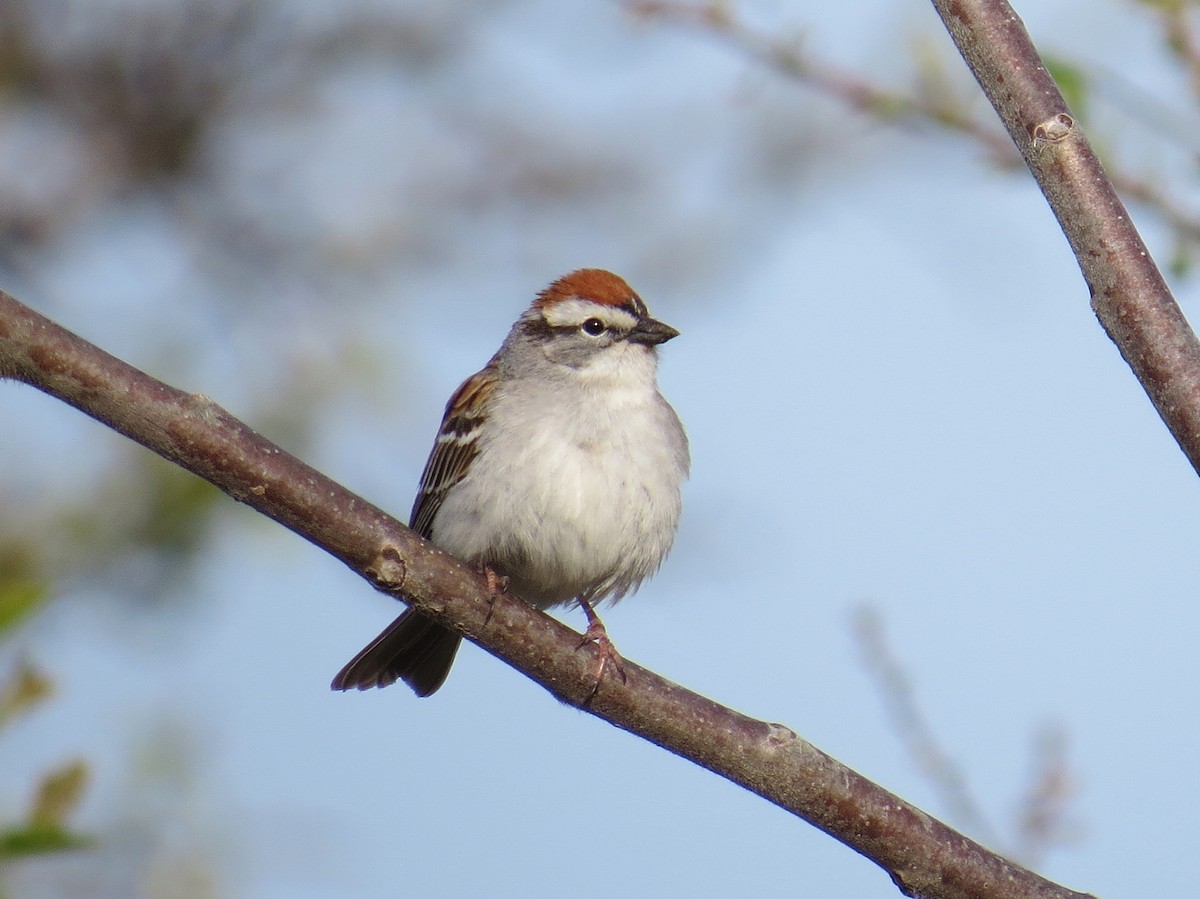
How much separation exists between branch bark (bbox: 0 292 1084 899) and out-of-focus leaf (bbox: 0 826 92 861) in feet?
2.25

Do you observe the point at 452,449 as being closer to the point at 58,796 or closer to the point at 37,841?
the point at 58,796

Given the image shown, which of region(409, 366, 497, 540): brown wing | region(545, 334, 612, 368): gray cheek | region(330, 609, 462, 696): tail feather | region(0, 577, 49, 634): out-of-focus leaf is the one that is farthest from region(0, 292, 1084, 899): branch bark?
region(545, 334, 612, 368): gray cheek

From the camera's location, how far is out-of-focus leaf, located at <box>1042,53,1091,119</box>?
373cm

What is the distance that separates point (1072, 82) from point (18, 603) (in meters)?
2.71

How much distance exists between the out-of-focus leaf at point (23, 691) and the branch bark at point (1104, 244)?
212 centimetres

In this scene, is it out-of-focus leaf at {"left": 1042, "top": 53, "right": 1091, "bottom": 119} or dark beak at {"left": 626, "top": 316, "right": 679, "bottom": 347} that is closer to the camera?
out-of-focus leaf at {"left": 1042, "top": 53, "right": 1091, "bottom": 119}

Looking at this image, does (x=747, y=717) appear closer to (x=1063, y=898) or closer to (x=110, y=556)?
(x=1063, y=898)

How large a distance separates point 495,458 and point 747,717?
1547mm

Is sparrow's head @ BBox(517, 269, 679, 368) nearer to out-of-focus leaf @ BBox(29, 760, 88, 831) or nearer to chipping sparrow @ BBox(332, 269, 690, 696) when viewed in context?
chipping sparrow @ BBox(332, 269, 690, 696)

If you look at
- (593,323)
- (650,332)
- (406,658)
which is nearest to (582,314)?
(593,323)

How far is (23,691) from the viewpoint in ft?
9.95

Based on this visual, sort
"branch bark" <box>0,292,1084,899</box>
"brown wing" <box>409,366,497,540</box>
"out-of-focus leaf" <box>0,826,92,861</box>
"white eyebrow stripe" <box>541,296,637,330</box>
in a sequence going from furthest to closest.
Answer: "white eyebrow stripe" <box>541,296,637,330</box>, "brown wing" <box>409,366,497,540</box>, "out-of-focus leaf" <box>0,826,92,861</box>, "branch bark" <box>0,292,1084,899</box>

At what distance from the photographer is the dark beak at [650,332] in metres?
4.79

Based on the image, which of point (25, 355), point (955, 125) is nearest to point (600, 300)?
point (955, 125)
